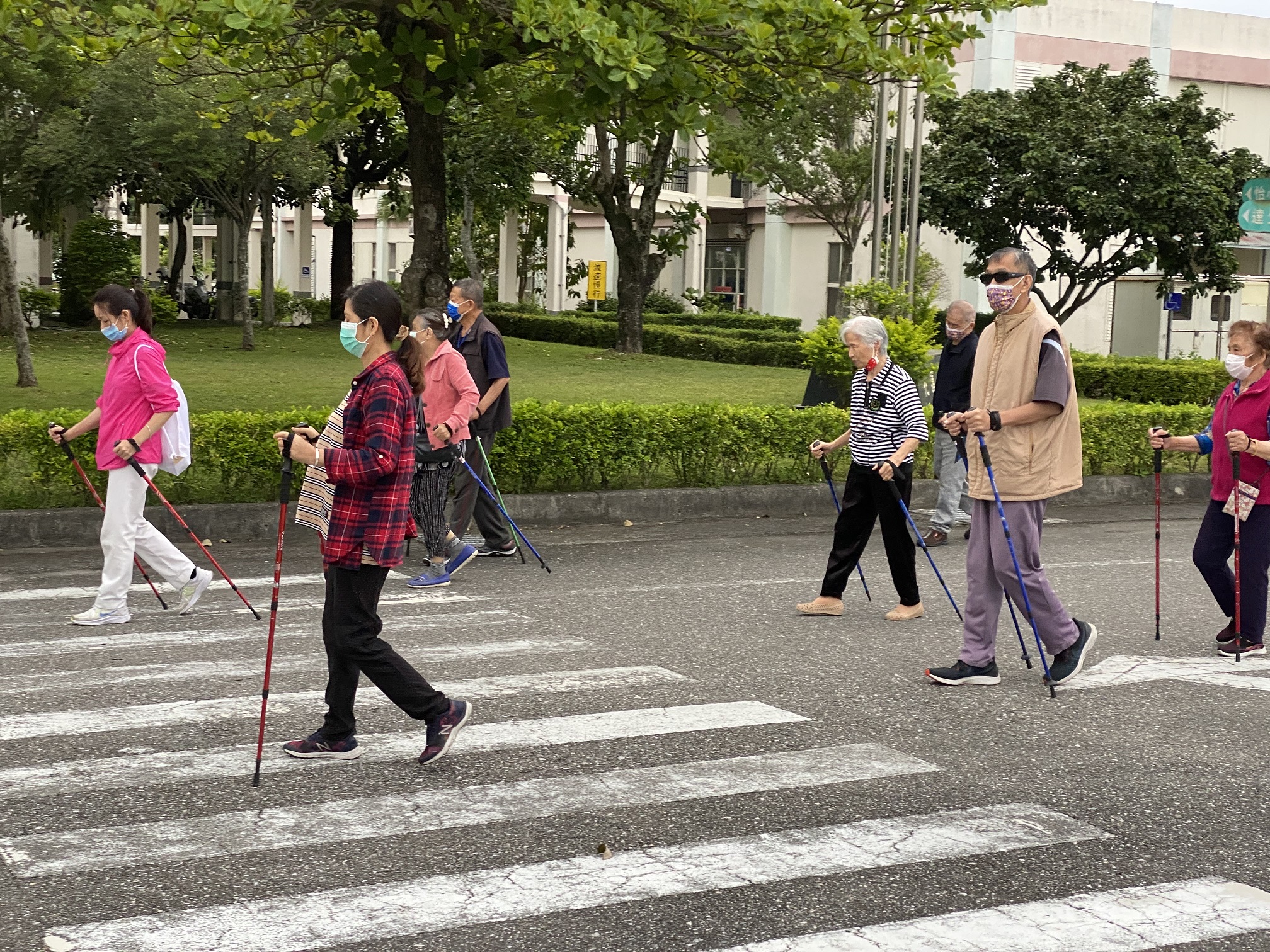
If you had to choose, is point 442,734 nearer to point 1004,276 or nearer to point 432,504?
point 1004,276

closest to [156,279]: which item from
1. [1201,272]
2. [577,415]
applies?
[1201,272]

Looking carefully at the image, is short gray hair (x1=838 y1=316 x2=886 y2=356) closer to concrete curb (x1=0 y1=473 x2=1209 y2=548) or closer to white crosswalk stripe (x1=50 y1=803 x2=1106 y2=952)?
white crosswalk stripe (x1=50 y1=803 x2=1106 y2=952)

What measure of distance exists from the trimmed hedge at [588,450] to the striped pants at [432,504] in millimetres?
2472

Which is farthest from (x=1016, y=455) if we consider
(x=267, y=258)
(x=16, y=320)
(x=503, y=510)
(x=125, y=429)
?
(x=267, y=258)

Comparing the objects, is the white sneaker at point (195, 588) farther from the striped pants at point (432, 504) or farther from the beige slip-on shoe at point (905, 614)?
the beige slip-on shoe at point (905, 614)

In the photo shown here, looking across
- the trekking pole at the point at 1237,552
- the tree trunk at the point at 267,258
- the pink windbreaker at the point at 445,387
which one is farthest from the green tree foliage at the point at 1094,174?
the trekking pole at the point at 1237,552

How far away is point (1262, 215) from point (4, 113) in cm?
2154

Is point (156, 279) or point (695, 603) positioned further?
point (156, 279)

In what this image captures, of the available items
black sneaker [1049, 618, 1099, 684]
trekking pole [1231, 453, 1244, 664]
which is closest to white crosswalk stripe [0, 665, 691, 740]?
black sneaker [1049, 618, 1099, 684]

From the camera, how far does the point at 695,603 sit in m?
9.17

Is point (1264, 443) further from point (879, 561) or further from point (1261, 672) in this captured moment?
point (879, 561)

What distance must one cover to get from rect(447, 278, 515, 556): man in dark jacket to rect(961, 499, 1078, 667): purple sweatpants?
4.32 meters

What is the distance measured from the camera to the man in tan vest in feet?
22.1

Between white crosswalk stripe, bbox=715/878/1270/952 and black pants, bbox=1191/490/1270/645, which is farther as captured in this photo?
black pants, bbox=1191/490/1270/645
